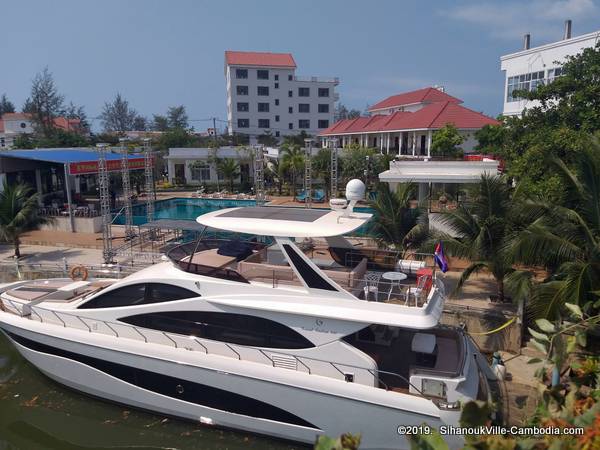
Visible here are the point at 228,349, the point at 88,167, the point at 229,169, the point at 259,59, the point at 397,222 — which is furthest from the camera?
the point at 259,59

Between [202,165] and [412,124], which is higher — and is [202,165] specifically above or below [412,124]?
Result: below

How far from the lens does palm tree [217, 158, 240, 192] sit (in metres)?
28.6

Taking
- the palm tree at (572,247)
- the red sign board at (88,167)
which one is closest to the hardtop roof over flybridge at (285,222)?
the palm tree at (572,247)

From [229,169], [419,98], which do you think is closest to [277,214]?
[229,169]

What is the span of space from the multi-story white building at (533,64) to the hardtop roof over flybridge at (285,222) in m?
18.8

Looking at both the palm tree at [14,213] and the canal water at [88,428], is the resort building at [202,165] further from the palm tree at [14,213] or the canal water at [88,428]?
the canal water at [88,428]

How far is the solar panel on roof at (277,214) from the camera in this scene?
7164mm

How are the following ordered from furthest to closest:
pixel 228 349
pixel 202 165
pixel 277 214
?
pixel 202 165 → pixel 277 214 → pixel 228 349

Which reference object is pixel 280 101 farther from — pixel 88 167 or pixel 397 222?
pixel 397 222

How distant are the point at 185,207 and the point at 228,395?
20901 millimetres

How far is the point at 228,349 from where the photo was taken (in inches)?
259

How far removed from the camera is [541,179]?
11.0 m

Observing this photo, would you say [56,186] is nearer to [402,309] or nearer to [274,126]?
[402,309]

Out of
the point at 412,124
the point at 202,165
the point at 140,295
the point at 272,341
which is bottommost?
the point at 272,341
